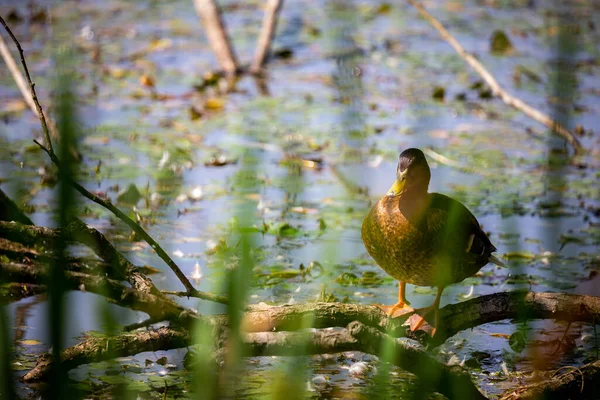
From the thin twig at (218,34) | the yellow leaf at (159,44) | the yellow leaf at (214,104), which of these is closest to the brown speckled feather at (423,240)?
the yellow leaf at (214,104)

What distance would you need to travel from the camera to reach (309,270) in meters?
4.77

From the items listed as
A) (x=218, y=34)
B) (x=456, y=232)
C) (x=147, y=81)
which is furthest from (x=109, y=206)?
(x=218, y=34)

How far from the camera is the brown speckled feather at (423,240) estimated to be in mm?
3414

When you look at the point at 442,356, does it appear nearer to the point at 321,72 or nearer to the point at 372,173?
the point at 372,173

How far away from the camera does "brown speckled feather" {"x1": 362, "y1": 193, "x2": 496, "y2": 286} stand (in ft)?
11.2

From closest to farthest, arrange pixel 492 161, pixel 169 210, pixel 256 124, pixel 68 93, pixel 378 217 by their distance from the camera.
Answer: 1. pixel 68 93
2. pixel 378 217
3. pixel 169 210
4. pixel 492 161
5. pixel 256 124

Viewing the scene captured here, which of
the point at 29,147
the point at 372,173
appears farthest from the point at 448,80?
the point at 29,147

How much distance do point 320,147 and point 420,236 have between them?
12.9 ft

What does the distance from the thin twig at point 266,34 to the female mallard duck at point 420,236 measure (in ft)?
17.9

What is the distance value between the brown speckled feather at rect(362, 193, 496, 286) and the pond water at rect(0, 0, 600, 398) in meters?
0.20

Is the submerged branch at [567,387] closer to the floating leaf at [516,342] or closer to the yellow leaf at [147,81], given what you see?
the floating leaf at [516,342]

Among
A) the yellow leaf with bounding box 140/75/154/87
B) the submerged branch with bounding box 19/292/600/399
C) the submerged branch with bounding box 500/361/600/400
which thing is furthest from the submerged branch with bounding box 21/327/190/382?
the yellow leaf with bounding box 140/75/154/87

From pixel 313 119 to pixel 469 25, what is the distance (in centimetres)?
397

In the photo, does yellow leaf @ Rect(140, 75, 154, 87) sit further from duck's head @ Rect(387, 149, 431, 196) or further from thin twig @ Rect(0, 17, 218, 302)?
thin twig @ Rect(0, 17, 218, 302)
